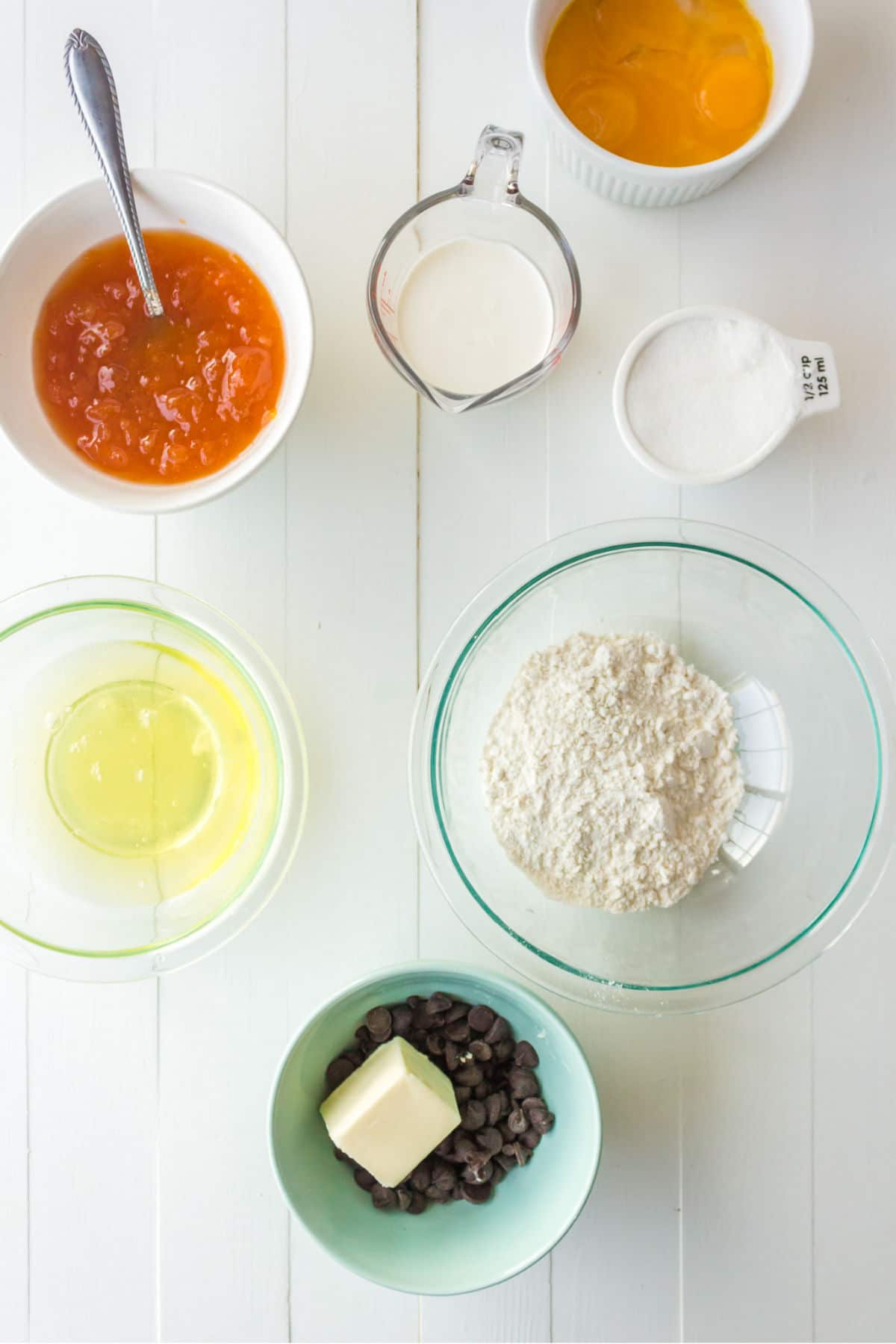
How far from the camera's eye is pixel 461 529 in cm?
97

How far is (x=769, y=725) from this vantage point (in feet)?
3.03

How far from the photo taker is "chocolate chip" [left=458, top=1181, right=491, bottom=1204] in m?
0.91

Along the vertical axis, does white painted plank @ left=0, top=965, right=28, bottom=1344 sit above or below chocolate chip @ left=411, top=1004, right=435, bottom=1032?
below

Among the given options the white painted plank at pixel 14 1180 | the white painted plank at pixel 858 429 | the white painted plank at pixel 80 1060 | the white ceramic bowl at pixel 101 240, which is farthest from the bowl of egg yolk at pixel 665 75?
the white painted plank at pixel 14 1180

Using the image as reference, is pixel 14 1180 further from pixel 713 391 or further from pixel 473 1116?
pixel 713 391

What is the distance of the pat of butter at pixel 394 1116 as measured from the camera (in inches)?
34.0

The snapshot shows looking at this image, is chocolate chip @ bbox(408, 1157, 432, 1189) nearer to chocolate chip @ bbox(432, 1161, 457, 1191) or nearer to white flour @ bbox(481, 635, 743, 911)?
chocolate chip @ bbox(432, 1161, 457, 1191)

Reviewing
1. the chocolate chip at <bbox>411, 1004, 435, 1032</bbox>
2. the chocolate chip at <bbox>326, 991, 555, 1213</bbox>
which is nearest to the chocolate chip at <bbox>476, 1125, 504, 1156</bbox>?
the chocolate chip at <bbox>326, 991, 555, 1213</bbox>

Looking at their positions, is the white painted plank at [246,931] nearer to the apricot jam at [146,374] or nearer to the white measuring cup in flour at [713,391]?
the apricot jam at [146,374]

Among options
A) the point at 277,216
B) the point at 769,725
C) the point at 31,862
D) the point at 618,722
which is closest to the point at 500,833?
the point at 618,722

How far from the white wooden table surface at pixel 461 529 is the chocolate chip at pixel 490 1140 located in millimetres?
124

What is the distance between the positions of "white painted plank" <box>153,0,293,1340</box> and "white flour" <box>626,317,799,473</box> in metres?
0.36

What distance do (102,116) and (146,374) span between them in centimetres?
21

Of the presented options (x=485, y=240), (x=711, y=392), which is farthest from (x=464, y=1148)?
(x=485, y=240)
